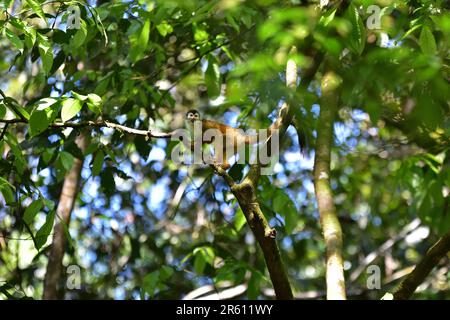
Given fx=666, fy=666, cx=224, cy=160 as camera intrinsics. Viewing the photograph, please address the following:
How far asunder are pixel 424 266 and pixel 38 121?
168 cm

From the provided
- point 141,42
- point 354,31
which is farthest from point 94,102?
point 354,31

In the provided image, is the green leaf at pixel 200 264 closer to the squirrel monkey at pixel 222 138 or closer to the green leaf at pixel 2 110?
the squirrel monkey at pixel 222 138

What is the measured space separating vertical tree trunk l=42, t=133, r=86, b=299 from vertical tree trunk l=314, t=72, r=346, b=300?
4.90 feet

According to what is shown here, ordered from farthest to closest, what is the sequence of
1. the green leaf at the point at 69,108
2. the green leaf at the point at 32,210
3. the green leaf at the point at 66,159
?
the green leaf at the point at 66,159 < the green leaf at the point at 32,210 < the green leaf at the point at 69,108

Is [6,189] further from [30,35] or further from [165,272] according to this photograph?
[165,272]

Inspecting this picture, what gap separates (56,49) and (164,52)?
73cm

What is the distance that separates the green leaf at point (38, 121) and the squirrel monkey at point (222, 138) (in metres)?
1.30

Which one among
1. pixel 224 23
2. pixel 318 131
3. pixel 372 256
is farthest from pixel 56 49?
pixel 372 256

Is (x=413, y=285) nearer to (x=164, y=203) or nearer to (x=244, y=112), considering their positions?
(x=244, y=112)

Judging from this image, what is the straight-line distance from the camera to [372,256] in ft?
19.3

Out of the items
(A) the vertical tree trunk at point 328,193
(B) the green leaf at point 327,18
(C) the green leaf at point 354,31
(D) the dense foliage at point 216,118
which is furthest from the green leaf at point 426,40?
(A) the vertical tree trunk at point 328,193

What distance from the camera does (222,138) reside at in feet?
12.7

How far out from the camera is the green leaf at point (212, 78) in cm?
365

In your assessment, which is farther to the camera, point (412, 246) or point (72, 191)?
point (412, 246)
